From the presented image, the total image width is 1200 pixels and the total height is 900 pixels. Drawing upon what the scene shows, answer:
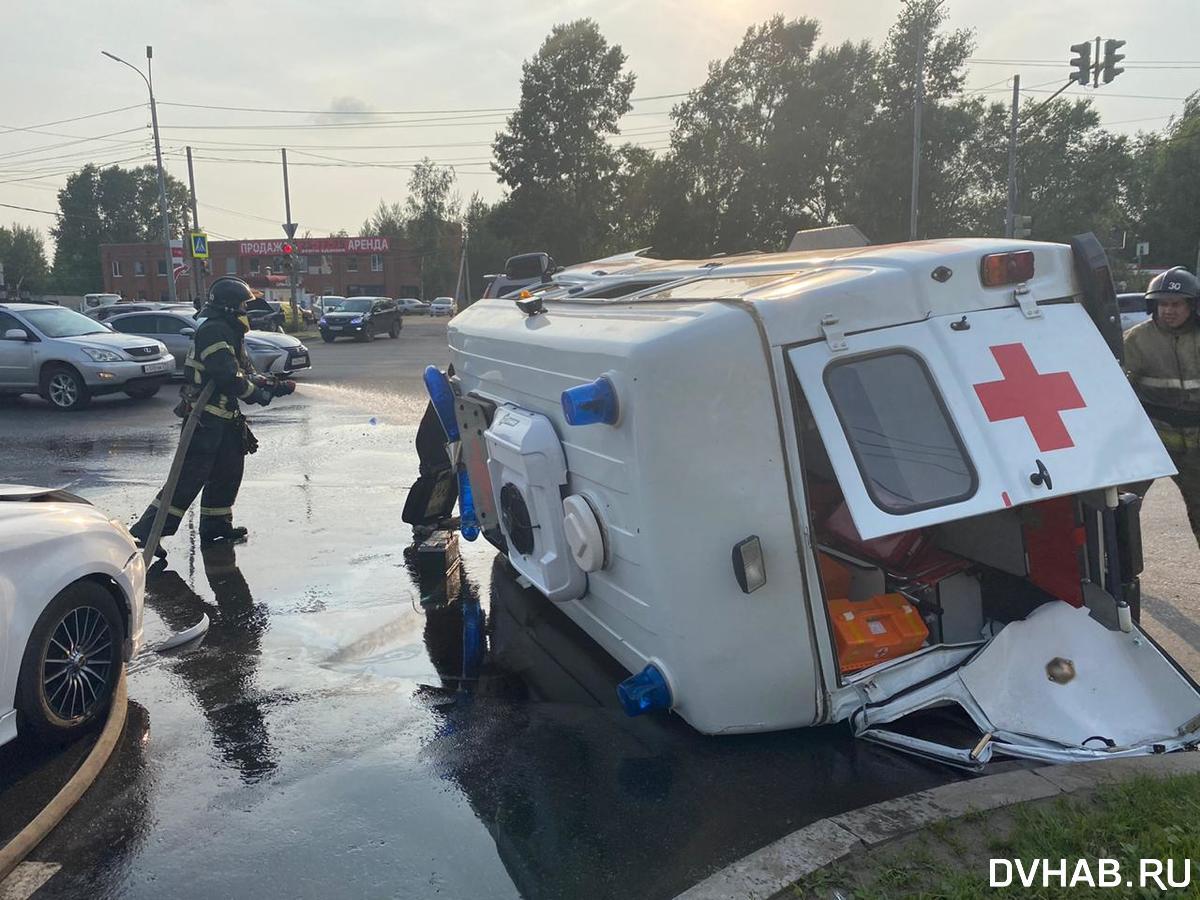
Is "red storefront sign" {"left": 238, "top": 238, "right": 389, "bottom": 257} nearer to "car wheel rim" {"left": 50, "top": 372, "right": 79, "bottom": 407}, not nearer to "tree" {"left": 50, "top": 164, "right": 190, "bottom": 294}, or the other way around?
"tree" {"left": 50, "top": 164, "right": 190, "bottom": 294}

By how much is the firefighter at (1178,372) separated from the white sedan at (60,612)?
17.6ft

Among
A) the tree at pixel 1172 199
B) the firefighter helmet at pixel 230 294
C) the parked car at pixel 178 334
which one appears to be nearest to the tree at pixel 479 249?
the tree at pixel 1172 199

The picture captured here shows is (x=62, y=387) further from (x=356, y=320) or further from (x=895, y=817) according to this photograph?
(x=356, y=320)

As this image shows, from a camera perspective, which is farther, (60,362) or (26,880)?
(60,362)

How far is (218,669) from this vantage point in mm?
5039

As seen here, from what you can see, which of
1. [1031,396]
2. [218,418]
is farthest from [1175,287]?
[218,418]

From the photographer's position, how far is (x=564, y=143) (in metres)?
54.2

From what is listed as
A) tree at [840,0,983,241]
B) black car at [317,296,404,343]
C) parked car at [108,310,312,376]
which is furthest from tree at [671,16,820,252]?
parked car at [108,310,312,376]

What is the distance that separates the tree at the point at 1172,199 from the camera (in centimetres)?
5597

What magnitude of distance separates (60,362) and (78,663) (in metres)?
12.4

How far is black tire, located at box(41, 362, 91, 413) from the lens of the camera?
14.8 metres

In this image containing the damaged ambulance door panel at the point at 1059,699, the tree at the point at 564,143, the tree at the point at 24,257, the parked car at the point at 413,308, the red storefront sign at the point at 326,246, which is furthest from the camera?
the tree at the point at 24,257

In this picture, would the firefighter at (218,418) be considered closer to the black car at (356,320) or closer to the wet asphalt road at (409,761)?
the wet asphalt road at (409,761)

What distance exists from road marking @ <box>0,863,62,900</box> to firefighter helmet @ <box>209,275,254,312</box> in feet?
15.3
